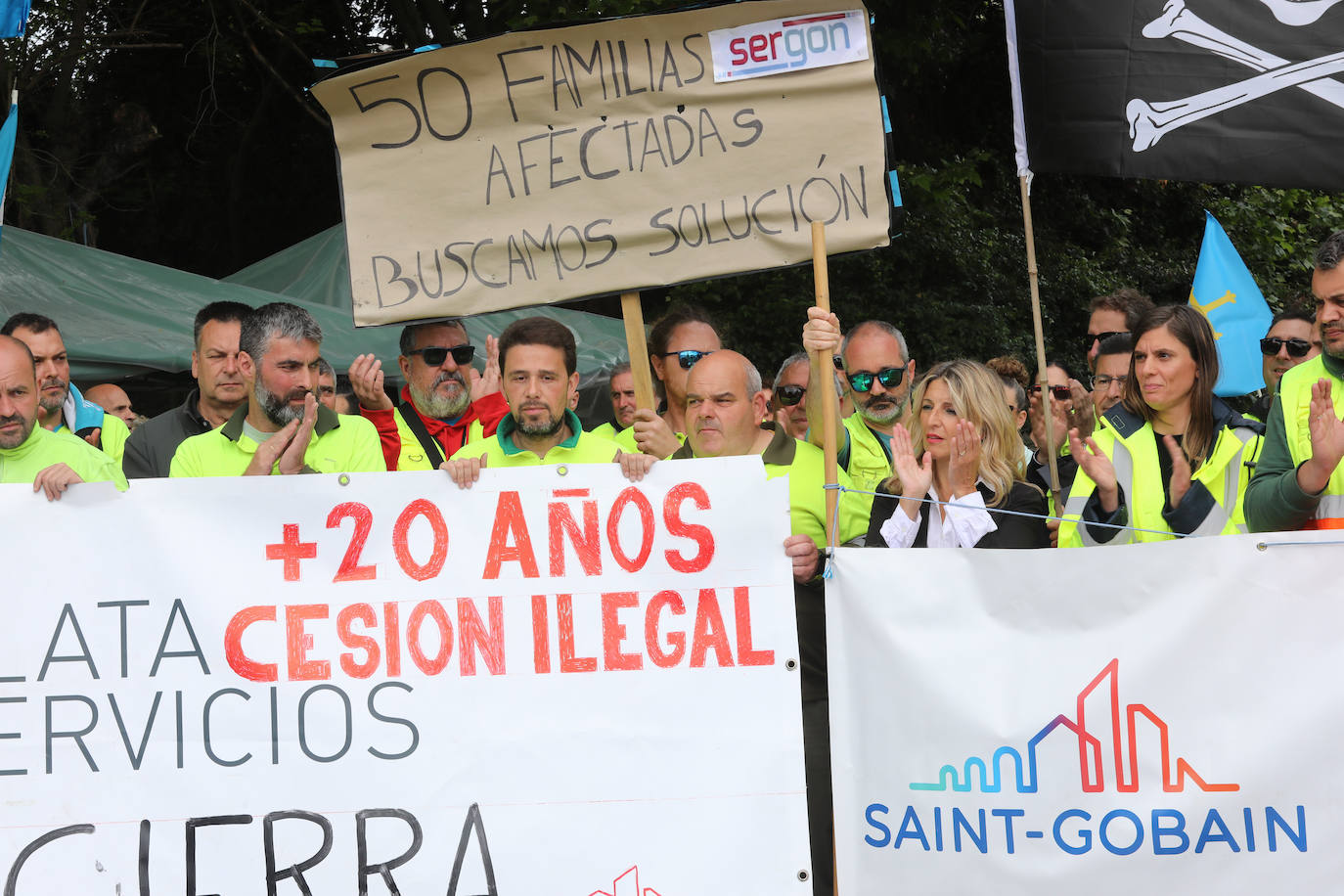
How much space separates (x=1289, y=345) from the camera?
18.3ft

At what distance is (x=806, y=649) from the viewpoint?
13.1 feet

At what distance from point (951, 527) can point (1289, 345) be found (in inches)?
99.0

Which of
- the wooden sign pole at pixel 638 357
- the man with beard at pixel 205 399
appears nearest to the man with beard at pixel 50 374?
the man with beard at pixel 205 399

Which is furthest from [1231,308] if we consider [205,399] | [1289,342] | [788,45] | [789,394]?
[205,399]

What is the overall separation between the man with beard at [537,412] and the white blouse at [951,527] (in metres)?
0.93

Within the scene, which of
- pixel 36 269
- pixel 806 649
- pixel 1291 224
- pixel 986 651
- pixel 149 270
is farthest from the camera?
pixel 1291 224

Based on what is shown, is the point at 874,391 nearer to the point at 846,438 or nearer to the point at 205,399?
the point at 846,438

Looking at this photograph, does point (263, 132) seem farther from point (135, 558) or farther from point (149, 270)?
point (135, 558)

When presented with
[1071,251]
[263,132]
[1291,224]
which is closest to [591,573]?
[1071,251]

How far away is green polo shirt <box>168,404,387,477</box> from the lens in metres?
4.34

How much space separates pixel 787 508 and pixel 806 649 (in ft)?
1.66

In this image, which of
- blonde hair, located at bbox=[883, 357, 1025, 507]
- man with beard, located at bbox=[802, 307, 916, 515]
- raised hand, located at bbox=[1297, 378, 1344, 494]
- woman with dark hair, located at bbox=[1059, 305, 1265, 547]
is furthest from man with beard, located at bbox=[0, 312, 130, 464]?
raised hand, located at bbox=[1297, 378, 1344, 494]

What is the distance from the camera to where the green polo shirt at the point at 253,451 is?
14.3 feet

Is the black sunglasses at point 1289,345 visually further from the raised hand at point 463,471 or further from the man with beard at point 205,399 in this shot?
the man with beard at point 205,399
